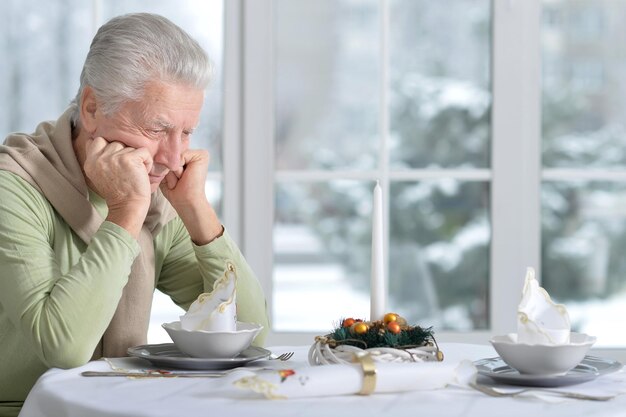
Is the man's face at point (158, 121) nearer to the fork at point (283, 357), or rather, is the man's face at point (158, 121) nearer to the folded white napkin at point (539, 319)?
the fork at point (283, 357)

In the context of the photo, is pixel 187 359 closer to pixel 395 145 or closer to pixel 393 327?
pixel 393 327

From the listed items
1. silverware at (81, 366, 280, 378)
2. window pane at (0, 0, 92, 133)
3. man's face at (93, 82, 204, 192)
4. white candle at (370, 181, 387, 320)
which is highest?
window pane at (0, 0, 92, 133)

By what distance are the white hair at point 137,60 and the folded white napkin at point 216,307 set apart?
0.44 metres

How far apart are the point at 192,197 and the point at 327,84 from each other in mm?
1656

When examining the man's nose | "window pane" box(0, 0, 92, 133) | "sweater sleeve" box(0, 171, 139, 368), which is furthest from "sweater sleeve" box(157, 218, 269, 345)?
"window pane" box(0, 0, 92, 133)

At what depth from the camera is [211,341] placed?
163 centimetres

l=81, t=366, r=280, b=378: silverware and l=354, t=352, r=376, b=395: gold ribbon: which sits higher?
l=354, t=352, r=376, b=395: gold ribbon

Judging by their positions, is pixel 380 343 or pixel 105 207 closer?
pixel 380 343

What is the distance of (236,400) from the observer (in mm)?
1350

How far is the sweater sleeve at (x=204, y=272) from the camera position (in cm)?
204

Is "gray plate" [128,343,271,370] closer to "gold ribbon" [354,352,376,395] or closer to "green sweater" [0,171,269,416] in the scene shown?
"green sweater" [0,171,269,416]

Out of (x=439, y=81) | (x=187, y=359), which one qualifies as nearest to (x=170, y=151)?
(x=187, y=359)

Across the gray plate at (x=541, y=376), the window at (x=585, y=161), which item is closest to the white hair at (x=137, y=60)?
the gray plate at (x=541, y=376)

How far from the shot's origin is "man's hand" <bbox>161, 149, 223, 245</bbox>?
2023mm
